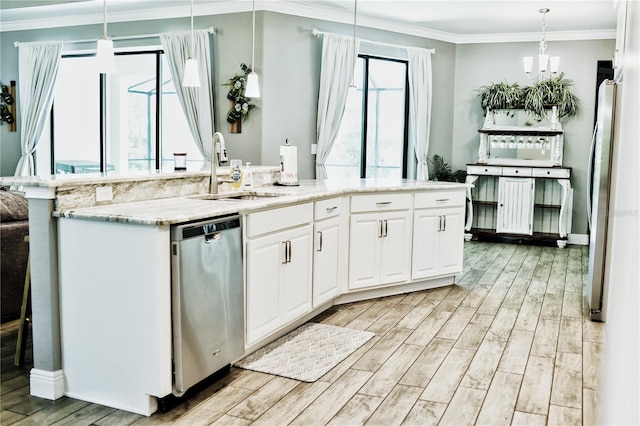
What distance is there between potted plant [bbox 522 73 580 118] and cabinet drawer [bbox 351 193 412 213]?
3539mm

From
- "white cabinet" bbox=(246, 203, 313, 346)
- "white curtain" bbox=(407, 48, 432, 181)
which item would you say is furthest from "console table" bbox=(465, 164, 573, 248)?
"white cabinet" bbox=(246, 203, 313, 346)

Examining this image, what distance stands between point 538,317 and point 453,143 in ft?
13.6

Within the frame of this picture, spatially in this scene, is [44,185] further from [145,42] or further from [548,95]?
[548,95]

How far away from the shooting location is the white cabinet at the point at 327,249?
13.2 ft

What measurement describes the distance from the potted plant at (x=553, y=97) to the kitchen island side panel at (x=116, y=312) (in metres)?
6.03

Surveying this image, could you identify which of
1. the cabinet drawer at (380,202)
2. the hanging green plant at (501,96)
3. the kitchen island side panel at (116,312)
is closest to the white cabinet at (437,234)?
the cabinet drawer at (380,202)

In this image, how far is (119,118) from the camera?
7.37 meters

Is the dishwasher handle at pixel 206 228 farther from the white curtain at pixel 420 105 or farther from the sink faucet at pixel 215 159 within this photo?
the white curtain at pixel 420 105

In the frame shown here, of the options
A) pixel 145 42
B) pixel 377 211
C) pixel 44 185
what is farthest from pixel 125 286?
pixel 145 42

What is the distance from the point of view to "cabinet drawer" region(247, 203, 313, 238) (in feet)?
10.6

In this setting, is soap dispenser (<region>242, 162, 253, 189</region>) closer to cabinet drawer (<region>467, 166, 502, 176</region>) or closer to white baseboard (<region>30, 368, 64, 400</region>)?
white baseboard (<region>30, 368, 64, 400</region>)

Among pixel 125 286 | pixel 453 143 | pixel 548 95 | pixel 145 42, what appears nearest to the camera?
pixel 125 286

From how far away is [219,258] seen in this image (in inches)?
113

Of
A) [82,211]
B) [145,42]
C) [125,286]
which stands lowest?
[125,286]
